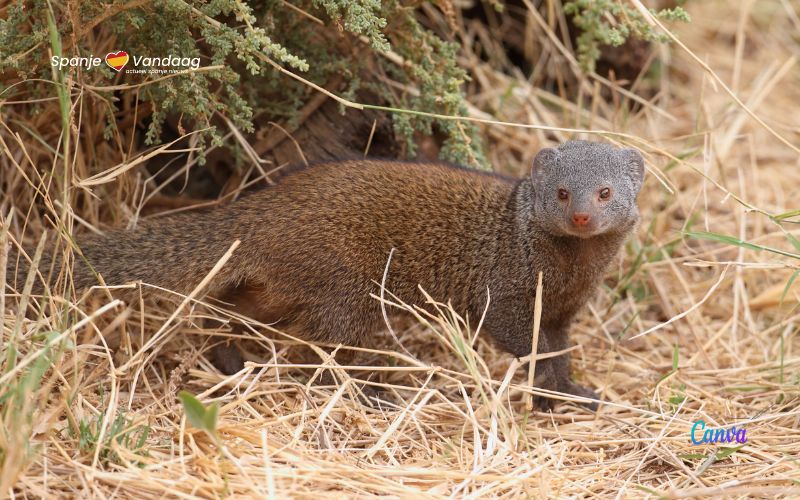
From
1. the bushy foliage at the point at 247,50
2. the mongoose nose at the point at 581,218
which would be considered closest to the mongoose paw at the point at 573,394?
the mongoose nose at the point at 581,218

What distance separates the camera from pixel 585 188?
3041 mm

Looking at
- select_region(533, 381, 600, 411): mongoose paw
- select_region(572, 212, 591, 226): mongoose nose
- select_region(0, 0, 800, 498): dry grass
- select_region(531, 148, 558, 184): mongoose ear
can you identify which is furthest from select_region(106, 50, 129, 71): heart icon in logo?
select_region(533, 381, 600, 411): mongoose paw

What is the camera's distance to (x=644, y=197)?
4.42 meters

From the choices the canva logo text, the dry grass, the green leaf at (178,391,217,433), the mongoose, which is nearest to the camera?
the green leaf at (178,391,217,433)

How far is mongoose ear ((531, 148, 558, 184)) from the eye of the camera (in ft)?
10.5

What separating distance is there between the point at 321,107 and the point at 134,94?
0.81 metres

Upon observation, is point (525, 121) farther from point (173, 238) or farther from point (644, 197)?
point (173, 238)

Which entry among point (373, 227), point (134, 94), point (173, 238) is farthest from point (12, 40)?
point (373, 227)

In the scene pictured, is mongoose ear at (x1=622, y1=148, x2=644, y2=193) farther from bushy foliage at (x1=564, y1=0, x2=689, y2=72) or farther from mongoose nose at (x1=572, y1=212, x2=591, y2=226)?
bushy foliage at (x1=564, y1=0, x2=689, y2=72)

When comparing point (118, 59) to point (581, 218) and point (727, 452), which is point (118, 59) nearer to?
point (581, 218)

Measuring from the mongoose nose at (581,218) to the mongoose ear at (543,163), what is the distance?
0.30 metres

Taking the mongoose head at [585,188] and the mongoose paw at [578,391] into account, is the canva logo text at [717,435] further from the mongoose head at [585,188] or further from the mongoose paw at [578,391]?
the mongoose head at [585,188]

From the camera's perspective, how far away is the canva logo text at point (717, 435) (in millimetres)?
2760

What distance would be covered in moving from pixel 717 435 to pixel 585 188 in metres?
0.97
